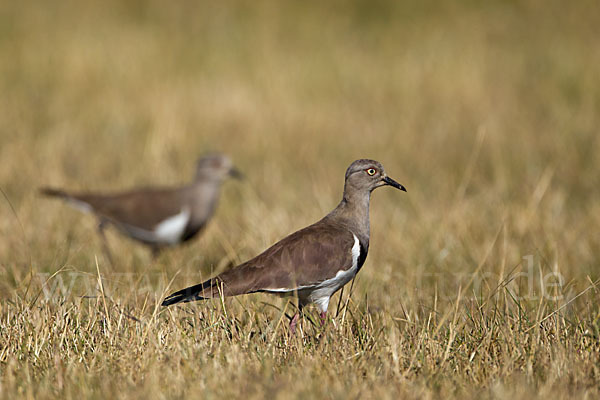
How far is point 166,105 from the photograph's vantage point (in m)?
10.5

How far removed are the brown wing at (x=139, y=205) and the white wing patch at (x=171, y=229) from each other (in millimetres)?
52

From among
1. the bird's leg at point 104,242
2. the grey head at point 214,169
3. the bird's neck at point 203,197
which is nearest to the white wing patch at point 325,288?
the bird's leg at point 104,242

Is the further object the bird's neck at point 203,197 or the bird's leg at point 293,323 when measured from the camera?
the bird's neck at point 203,197

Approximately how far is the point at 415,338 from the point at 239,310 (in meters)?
1.16

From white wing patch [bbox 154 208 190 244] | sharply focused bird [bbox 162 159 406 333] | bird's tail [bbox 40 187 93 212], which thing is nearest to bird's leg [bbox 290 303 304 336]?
sharply focused bird [bbox 162 159 406 333]

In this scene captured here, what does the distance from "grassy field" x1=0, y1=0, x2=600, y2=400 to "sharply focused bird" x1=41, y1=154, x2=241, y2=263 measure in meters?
0.18

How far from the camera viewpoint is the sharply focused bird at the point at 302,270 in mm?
4055

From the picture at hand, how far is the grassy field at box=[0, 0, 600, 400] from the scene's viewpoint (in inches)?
137

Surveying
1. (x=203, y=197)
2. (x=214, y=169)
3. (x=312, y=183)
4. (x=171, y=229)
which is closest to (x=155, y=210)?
(x=171, y=229)

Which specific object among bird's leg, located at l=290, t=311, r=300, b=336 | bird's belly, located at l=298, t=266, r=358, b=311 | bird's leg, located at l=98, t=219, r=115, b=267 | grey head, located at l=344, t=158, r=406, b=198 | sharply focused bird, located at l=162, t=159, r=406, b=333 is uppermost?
bird's leg, located at l=98, t=219, r=115, b=267

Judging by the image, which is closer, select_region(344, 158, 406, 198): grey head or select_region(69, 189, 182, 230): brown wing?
select_region(344, 158, 406, 198): grey head

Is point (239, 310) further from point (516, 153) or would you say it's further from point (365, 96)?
point (365, 96)

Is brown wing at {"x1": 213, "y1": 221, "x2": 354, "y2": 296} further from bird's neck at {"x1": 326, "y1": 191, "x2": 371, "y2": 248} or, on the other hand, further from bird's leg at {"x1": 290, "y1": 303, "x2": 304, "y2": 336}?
bird's neck at {"x1": 326, "y1": 191, "x2": 371, "y2": 248}

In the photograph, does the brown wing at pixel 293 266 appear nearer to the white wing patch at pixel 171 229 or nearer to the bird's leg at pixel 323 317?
the bird's leg at pixel 323 317
